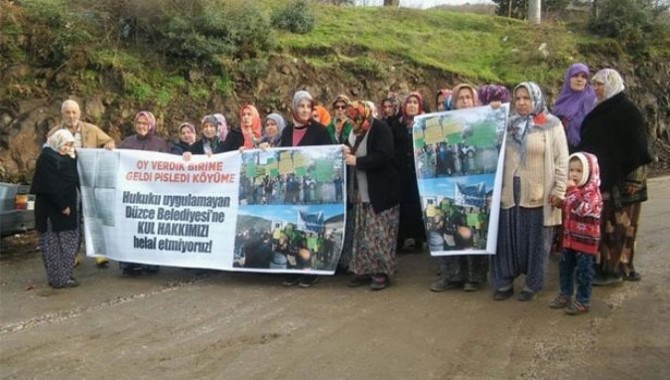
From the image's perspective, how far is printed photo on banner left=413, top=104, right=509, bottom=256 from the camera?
20.0 feet

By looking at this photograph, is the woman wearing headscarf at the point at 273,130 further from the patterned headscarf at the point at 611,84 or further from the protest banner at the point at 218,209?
the patterned headscarf at the point at 611,84

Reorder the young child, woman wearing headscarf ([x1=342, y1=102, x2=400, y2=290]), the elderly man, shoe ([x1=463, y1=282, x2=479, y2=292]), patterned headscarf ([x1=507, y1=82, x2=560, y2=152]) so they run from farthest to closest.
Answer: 1. the elderly man
2. woman wearing headscarf ([x1=342, y1=102, x2=400, y2=290])
3. shoe ([x1=463, y1=282, x2=479, y2=292])
4. patterned headscarf ([x1=507, y1=82, x2=560, y2=152])
5. the young child

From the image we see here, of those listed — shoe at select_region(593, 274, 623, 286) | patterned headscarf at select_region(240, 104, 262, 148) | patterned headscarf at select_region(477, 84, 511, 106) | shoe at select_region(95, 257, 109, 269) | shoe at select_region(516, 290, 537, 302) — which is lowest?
shoe at select_region(95, 257, 109, 269)

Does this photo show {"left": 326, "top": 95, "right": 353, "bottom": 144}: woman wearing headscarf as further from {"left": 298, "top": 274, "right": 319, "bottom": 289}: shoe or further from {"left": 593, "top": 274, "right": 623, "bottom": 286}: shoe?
{"left": 593, "top": 274, "right": 623, "bottom": 286}: shoe

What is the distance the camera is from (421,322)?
5457 millimetres

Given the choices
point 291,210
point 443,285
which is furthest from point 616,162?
point 291,210

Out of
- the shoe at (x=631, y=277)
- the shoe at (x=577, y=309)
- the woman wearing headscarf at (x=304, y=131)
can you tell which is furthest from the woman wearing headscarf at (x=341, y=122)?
the shoe at (x=631, y=277)

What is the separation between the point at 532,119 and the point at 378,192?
1549 mm

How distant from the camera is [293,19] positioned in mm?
Answer: 14922

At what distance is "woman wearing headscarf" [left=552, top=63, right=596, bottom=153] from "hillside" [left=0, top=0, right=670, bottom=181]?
6929 millimetres

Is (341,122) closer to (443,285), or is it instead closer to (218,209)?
(218,209)

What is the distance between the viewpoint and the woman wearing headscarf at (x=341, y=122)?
7.03 metres

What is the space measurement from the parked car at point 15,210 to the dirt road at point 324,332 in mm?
1420

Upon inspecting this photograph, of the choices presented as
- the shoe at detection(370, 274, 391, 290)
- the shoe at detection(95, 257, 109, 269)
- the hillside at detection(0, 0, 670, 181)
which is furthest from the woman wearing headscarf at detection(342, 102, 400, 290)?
the hillside at detection(0, 0, 670, 181)
